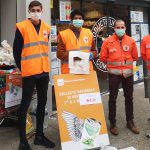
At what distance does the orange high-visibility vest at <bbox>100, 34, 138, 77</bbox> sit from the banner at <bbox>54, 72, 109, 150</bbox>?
24.3 inches

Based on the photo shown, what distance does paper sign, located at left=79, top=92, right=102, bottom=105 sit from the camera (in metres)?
4.80

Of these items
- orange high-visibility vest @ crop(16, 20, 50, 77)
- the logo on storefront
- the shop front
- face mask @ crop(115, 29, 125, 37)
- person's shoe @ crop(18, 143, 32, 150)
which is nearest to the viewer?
orange high-visibility vest @ crop(16, 20, 50, 77)

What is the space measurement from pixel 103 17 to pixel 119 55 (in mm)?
3163

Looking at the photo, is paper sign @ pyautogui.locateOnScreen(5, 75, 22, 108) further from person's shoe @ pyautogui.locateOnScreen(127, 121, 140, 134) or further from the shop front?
person's shoe @ pyautogui.locateOnScreen(127, 121, 140, 134)

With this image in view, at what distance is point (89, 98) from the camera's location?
4848 millimetres

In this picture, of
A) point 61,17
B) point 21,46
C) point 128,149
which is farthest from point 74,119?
point 61,17

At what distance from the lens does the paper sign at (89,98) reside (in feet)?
15.7

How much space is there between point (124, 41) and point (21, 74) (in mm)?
1760

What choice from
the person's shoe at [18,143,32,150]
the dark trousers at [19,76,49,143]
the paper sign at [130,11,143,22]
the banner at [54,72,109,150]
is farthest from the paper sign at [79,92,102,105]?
the paper sign at [130,11,143,22]

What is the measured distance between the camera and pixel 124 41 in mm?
5371

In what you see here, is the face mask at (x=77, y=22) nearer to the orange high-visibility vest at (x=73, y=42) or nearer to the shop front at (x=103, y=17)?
the orange high-visibility vest at (x=73, y=42)

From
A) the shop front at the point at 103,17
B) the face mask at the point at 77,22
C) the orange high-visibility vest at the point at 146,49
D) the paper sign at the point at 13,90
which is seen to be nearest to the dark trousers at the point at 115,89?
the orange high-visibility vest at the point at 146,49

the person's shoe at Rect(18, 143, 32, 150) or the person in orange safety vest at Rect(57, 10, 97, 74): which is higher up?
the person in orange safety vest at Rect(57, 10, 97, 74)

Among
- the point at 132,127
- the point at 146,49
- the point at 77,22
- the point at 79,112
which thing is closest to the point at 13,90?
the point at 79,112
